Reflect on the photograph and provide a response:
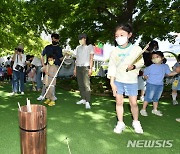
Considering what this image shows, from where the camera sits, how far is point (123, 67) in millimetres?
4062

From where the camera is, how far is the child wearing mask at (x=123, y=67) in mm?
3951

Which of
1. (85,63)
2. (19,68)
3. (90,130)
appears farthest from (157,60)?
(19,68)

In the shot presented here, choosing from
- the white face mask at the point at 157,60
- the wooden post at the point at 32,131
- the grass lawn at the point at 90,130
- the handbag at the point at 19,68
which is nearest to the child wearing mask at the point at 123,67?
the grass lawn at the point at 90,130

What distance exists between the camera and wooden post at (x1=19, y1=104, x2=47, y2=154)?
1.93 meters

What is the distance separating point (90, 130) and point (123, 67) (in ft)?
4.34

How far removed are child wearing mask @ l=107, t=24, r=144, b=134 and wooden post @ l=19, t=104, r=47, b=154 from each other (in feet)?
7.15

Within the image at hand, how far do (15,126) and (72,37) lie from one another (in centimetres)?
695

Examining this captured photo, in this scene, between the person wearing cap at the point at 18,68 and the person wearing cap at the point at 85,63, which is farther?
the person wearing cap at the point at 18,68

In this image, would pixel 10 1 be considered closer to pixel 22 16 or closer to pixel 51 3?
pixel 22 16

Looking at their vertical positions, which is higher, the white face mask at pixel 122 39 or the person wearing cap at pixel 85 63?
the white face mask at pixel 122 39

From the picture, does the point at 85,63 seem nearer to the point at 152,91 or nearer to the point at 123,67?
the point at 152,91

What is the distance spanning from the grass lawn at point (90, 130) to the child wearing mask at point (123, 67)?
362 millimetres

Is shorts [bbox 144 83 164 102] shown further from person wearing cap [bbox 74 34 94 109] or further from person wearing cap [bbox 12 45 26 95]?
person wearing cap [bbox 12 45 26 95]

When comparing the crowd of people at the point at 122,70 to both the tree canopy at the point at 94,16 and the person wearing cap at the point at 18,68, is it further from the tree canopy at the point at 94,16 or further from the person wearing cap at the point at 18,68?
the tree canopy at the point at 94,16
